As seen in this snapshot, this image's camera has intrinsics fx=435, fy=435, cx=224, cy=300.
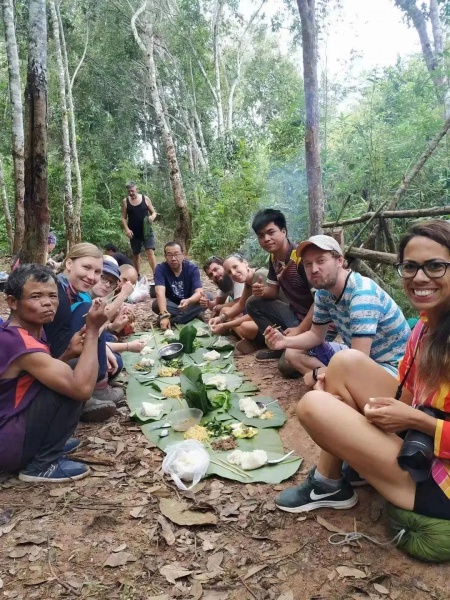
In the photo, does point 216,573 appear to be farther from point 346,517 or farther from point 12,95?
point 12,95

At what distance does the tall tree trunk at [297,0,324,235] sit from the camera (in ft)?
18.3

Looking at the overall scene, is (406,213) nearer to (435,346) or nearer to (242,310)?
(242,310)

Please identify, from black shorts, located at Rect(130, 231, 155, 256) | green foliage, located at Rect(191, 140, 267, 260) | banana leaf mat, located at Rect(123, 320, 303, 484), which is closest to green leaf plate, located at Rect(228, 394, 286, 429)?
banana leaf mat, located at Rect(123, 320, 303, 484)

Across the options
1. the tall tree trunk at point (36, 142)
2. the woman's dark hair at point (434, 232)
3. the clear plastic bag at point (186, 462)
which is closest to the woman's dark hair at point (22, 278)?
the clear plastic bag at point (186, 462)

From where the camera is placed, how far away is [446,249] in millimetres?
1637

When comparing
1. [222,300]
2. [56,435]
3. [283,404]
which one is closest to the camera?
[56,435]

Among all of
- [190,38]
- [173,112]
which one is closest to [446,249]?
[190,38]

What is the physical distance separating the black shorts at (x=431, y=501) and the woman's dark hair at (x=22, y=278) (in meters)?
2.06

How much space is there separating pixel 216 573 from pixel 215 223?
877cm

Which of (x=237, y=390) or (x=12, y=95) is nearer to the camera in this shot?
(x=237, y=390)

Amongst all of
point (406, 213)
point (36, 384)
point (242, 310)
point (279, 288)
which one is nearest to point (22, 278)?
point (36, 384)

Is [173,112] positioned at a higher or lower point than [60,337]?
higher

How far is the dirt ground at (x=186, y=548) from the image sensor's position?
1696 millimetres

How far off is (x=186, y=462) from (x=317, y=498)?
77cm
